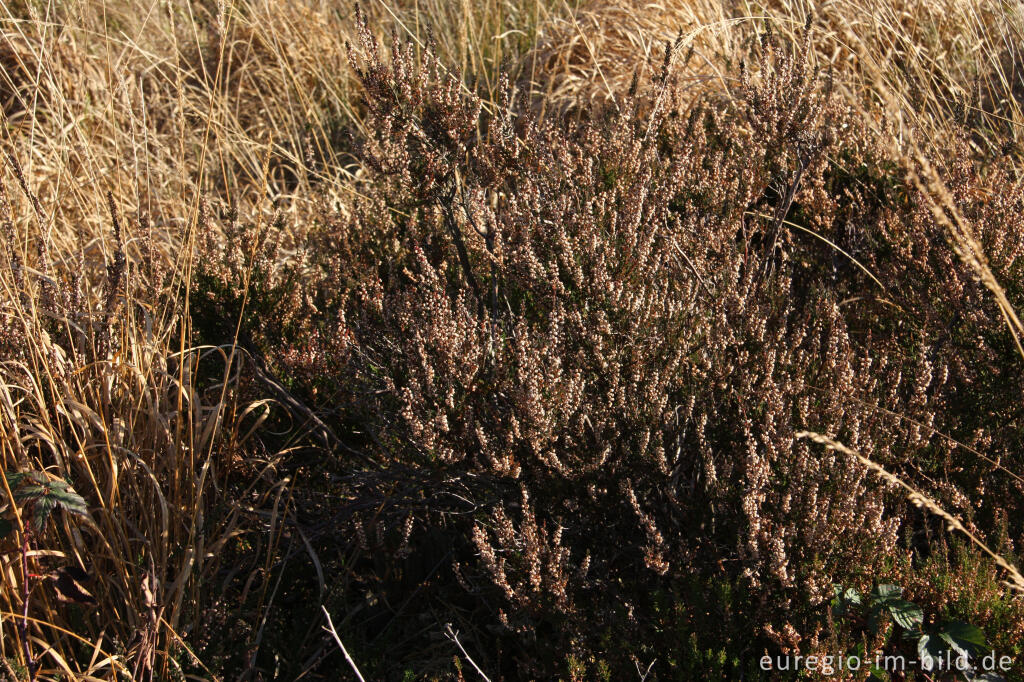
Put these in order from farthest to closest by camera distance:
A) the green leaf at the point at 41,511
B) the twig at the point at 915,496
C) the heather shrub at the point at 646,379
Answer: the heather shrub at the point at 646,379
the green leaf at the point at 41,511
the twig at the point at 915,496

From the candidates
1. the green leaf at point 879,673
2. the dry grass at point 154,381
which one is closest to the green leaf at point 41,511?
the dry grass at point 154,381

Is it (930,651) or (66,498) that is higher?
(66,498)

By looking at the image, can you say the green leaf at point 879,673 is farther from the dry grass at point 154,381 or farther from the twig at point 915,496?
the dry grass at point 154,381

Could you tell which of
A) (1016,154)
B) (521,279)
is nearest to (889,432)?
(521,279)

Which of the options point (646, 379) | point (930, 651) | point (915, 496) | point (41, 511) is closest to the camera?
point (915, 496)

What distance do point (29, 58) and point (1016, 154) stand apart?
526 centimetres

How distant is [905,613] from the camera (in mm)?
1837

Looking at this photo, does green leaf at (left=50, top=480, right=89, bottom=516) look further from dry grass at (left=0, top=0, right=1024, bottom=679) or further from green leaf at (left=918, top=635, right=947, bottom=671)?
green leaf at (left=918, top=635, right=947, bottom=671)

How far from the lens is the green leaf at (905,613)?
182 cm

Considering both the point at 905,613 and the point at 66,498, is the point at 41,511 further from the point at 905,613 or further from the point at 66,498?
the point at 905,613

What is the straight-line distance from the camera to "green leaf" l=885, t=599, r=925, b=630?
1821 millimetres

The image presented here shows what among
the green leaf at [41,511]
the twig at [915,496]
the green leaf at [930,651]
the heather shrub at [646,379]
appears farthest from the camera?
the heather shrub at [646,379]

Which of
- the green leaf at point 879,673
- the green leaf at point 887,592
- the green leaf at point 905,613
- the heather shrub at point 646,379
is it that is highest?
the heather shrub at point 646,379

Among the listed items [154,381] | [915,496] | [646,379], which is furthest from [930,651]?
[154,381]
